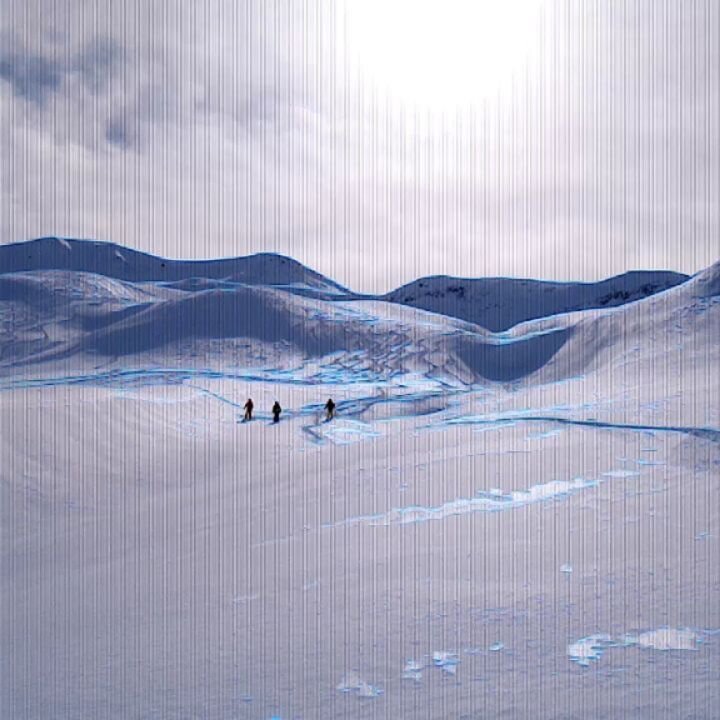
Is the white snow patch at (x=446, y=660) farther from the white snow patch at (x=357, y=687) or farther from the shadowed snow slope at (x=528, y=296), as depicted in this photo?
the shadowed snow slope at (x=528, y=296)

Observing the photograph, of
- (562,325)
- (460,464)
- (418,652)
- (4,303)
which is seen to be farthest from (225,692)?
(4,303)

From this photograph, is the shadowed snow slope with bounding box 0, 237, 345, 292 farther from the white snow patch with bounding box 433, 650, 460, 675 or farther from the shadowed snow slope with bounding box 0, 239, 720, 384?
the white snow patch with bounding box 433, 650, 460, 675

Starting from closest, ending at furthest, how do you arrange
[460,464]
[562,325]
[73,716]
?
[73,716], [460,464], [562,325]

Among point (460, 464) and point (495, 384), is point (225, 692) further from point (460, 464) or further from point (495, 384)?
point (495, 384)

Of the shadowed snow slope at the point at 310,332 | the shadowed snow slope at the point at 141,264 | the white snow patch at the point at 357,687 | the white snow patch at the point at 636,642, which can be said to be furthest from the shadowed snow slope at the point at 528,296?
the white snow patch at the point at 357,687

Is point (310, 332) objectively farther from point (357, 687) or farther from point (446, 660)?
point (357, 687)

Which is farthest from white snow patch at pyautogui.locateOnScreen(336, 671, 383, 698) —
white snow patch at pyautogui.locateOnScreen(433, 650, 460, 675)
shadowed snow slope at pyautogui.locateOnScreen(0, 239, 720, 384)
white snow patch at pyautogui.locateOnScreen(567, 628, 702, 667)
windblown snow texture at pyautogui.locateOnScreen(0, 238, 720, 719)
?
shadowed snow slope at pyautogui.locateOnScreen(0, 239, 720, 384)

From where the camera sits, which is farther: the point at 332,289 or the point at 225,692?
the point at 332,289

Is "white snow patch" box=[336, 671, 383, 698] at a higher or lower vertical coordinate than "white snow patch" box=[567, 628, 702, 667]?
lower
